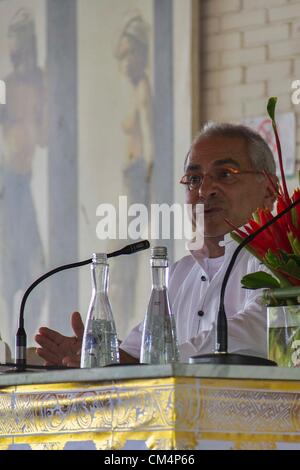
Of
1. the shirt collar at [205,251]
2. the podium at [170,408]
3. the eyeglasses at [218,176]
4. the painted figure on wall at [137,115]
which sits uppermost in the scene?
the painted figure on wall at [137,115]

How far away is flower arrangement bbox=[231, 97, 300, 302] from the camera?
256cm

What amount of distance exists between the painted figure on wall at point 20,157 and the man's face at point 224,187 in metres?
2.51

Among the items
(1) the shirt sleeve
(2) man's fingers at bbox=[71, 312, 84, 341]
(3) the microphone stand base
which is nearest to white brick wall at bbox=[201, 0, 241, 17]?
(2) man's fingers at bbox=[71, 312, 84, 341]

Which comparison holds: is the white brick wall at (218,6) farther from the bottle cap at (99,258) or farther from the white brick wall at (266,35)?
the bottle cap at (99,258)

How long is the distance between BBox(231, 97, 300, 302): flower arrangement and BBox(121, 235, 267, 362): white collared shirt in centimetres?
45

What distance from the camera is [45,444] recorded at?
2.06m

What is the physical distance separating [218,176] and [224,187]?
0.08m

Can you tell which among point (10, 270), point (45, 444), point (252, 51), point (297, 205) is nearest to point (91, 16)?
point (252, 51)

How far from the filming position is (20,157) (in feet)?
21.9

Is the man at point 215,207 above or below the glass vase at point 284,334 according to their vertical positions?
above

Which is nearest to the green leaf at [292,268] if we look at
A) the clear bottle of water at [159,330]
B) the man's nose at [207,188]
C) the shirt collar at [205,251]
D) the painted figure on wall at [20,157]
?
the clear bottle of water at [159,330]

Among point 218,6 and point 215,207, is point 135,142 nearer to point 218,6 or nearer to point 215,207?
point 218,6

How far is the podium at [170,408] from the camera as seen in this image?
75.4 inches

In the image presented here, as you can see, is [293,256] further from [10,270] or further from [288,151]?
[10,270]
